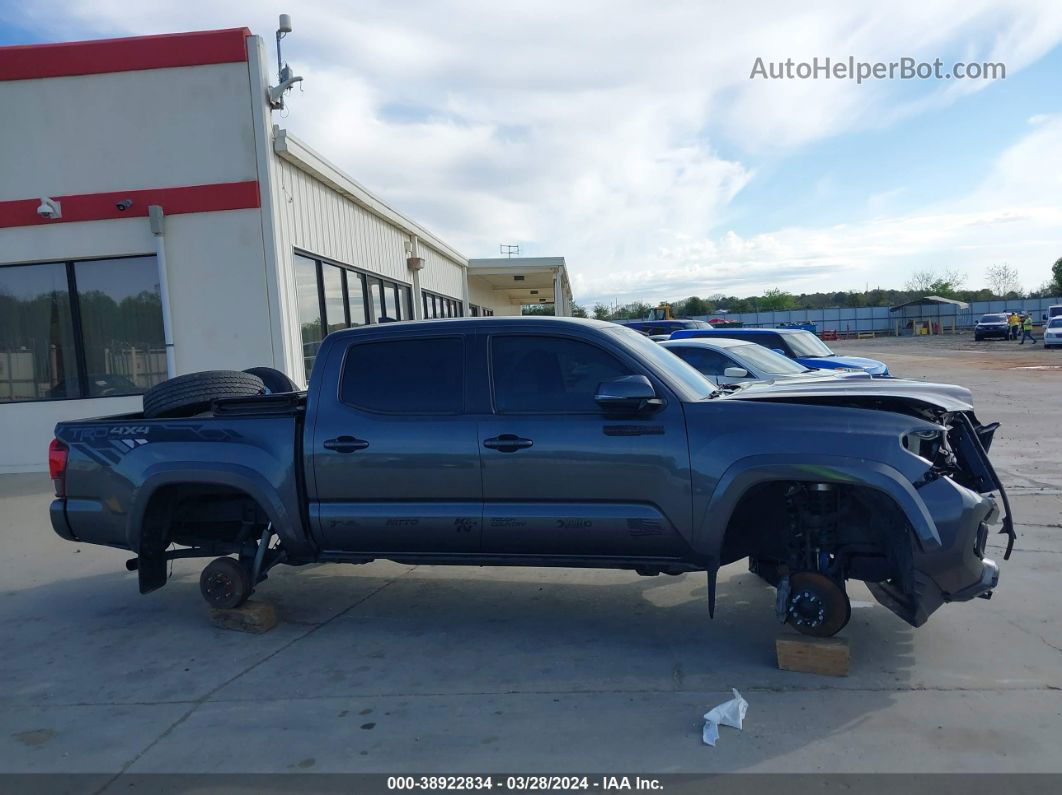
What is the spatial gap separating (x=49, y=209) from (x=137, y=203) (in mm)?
1109

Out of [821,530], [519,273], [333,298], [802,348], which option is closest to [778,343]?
[802,348]

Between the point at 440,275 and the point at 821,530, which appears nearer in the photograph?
the point at 821,530

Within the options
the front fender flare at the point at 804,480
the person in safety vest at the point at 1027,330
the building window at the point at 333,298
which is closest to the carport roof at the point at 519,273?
the building window at the point at 333,298

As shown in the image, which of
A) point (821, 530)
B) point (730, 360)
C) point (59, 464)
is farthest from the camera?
point (730, 360)

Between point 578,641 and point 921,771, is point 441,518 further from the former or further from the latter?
point 921,771

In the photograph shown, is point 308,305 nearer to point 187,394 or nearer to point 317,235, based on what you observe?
point 317,235

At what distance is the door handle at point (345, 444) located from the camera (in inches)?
194

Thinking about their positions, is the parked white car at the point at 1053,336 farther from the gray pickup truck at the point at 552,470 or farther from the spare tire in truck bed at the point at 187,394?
the spare tire in truck bed at the point at 187,394

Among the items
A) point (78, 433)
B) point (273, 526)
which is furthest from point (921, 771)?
point (78, 433)

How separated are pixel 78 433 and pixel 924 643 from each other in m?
5.40

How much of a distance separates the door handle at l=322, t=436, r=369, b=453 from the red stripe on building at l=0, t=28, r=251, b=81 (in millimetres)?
7631

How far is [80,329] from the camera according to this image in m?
11.1

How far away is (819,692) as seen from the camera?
4113 millimetres

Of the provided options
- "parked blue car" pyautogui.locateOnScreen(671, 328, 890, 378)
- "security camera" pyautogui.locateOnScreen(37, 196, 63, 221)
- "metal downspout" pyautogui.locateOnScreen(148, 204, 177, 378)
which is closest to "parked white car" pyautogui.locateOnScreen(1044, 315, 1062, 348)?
"parked blue car" pyautogui.locateOnScreen(671, 328, 890, 378)
